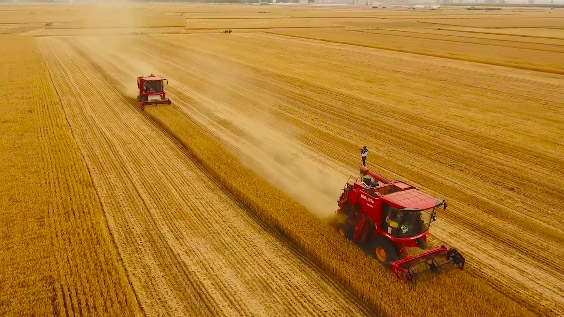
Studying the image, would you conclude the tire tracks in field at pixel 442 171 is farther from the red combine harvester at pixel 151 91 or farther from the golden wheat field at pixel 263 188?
the red combine harvester at pixel 151 91

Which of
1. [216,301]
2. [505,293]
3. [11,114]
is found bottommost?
[11,114]

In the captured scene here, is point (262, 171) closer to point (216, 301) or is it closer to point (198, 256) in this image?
point (198, 256)

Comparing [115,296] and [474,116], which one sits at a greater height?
[474,116]

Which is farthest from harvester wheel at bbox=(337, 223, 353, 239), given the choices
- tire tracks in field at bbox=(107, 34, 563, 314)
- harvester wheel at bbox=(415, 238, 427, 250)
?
tire tracks in field at bbox=(107, 34, 563, 314)

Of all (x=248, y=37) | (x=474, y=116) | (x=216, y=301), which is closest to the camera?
(x=216, y=301)

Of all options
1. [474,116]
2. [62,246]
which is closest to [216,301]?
[62,246]

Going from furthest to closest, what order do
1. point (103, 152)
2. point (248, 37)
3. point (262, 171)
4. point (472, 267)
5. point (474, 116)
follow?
point (248, 37) < point (474, 116) < point (103, 152) < point (262, 171) < point (472, 267)

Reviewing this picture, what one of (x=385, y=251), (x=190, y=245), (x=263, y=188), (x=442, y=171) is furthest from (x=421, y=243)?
(x=442, y=171)
